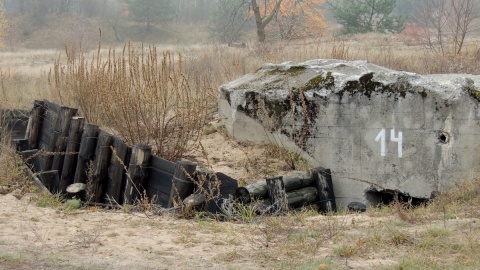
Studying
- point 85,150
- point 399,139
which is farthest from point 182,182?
point 399,139

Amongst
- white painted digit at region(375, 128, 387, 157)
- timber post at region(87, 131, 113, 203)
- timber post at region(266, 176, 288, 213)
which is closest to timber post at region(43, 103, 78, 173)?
timber post at region(87, 131, 113, 203)

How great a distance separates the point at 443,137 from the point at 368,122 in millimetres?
967

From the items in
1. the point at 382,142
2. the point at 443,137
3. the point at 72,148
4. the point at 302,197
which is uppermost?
the point at 443,137

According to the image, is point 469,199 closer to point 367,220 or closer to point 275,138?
point 367,220

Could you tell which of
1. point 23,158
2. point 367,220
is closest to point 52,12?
point 23,158

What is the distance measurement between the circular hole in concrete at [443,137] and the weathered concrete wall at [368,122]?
0.04ft

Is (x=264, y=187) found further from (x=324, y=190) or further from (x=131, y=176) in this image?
(x=131, y=176)

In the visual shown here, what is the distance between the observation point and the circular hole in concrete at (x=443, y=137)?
7602mm

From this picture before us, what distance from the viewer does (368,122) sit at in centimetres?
805

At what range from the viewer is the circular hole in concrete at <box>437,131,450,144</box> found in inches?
299

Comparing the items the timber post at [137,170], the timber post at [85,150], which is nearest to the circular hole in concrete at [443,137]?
the timber post at [137,170]

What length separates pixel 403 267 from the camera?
13.3ft

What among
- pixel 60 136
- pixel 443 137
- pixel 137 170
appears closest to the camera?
pixel 137 170

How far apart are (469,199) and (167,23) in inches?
2164
